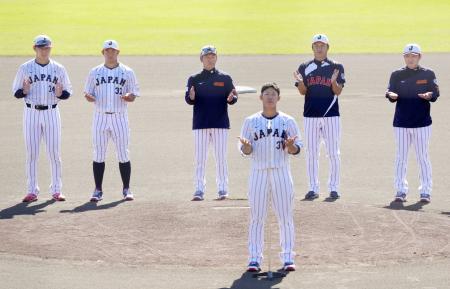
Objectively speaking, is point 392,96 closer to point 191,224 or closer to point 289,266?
point 191,224

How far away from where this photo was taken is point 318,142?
49.6 ft

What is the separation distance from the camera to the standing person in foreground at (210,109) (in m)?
14.8

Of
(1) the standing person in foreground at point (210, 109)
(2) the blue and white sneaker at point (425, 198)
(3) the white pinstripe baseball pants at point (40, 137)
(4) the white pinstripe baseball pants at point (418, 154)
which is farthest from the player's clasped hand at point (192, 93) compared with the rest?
(2) the blue and white sneaker at point (425, 198)

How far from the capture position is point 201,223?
1266cm

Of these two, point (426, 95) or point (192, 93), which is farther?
point (192, 93)

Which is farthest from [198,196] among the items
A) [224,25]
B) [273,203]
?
[224,25]

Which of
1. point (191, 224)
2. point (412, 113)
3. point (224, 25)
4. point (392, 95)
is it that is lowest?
point (191, 224)

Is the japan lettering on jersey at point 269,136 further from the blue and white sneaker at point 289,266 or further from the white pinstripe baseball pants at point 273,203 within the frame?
the blue and white sneaker at point 289,266

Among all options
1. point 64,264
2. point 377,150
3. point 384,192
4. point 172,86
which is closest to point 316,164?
point 384,192

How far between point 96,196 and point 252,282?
16.0 ft

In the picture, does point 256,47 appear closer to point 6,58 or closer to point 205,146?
point 6,58

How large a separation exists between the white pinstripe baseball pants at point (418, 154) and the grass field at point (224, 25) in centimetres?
2170

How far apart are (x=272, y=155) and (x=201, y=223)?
229cm

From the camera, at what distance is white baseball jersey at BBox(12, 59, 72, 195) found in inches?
581
